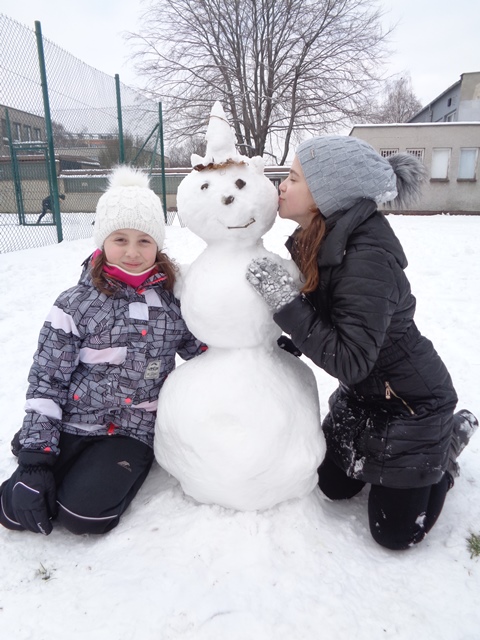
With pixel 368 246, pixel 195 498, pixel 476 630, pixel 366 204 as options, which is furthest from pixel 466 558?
pixel 366 204

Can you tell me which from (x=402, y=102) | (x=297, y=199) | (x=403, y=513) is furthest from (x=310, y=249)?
(x=402, y=102)

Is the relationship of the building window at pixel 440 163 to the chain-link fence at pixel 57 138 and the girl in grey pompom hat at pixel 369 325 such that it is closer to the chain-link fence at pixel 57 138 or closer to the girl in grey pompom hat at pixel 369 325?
the chain-link fence at pixel 57 138

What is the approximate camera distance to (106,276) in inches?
72.9

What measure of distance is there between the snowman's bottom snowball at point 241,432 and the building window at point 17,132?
25.0 ft

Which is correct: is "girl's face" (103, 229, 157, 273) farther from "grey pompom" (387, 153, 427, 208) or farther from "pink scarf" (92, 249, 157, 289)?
"grey pompom" (387, 153, 427, 208)

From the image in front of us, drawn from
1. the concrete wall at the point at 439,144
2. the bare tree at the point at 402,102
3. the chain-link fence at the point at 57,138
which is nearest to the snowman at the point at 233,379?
the chain-link fence at the point at 57,138

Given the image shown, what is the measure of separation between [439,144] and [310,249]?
48.4ft

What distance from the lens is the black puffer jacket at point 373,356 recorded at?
4.88 feet

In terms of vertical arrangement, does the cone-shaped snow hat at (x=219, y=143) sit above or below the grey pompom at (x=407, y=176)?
above

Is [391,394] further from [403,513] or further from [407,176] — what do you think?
[407,176]

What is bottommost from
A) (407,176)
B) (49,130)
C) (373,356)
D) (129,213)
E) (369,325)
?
(373,356)

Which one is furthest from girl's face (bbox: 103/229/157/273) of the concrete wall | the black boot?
the concrete wall

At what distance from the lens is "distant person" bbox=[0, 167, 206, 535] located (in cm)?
176

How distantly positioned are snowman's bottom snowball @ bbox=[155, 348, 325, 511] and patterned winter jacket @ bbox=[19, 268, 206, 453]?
9.3 inches
